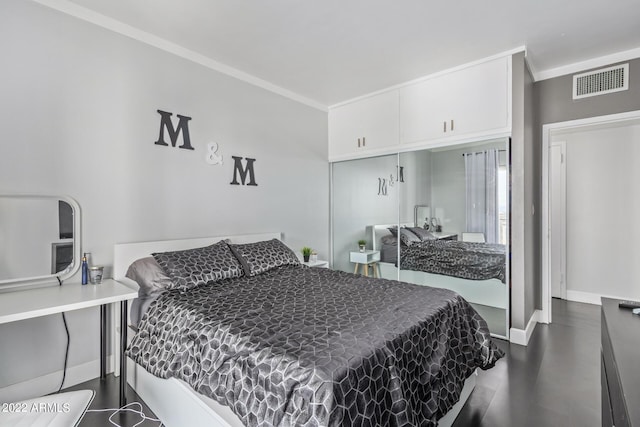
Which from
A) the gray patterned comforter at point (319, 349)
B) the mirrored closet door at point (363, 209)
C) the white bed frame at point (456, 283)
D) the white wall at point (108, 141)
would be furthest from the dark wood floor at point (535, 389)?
the mirrored closet door at point (363, 209)

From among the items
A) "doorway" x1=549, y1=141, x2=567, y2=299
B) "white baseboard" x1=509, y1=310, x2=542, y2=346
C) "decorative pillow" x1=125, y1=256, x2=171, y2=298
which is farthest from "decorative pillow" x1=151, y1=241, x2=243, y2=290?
"doorway" x1=549, y1=141, x2=567, y2=299

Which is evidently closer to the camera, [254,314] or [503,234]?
[254,314]

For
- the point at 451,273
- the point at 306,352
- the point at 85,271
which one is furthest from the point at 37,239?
the point at 451,273

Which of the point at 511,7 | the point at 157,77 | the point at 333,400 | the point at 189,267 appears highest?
the point at 511,7

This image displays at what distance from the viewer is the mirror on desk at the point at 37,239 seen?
1.97 m

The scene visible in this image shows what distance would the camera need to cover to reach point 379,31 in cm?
252

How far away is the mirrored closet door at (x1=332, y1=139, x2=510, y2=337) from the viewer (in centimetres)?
298

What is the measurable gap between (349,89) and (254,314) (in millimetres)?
3006

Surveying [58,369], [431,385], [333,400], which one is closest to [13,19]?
[58,369]

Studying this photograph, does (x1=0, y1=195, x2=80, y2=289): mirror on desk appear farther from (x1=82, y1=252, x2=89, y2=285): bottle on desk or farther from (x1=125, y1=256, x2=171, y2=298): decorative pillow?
(x1=125, y1=256, x2=171, y2=298): decorative pillow

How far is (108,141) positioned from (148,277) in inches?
43.7

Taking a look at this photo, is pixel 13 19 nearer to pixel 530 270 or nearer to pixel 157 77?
pixel 157 77

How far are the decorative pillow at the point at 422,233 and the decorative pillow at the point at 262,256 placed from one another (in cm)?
147

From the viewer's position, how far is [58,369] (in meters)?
2.14
